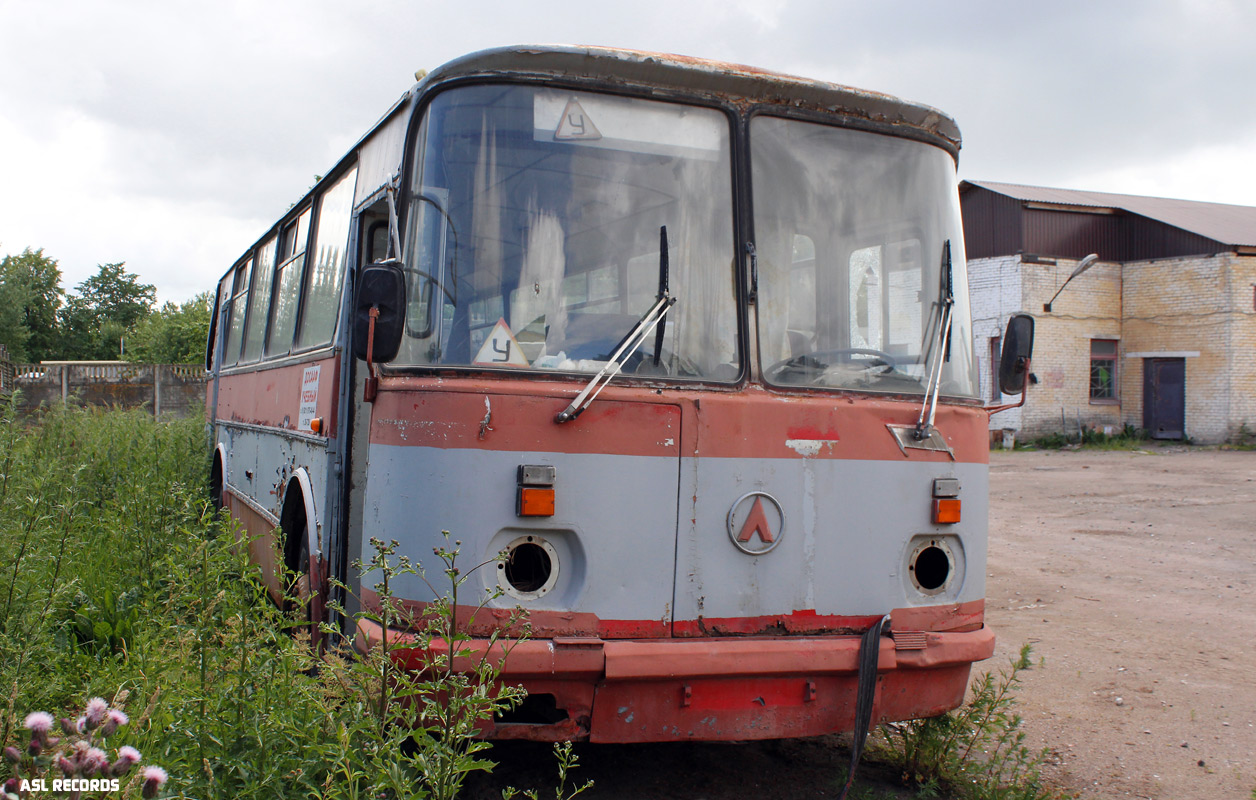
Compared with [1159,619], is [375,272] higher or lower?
higher

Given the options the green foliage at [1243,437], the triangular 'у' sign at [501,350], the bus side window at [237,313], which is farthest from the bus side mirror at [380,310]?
the green foliage at [1243,437]

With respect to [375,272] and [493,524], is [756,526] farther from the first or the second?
[375,272]

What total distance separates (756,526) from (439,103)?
1.99 meters

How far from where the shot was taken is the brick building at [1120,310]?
2586cm

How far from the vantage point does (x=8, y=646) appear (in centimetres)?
357

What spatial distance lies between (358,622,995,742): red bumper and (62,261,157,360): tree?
73601 millimetres

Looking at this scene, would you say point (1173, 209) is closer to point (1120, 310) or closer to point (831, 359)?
point (1120, 310)

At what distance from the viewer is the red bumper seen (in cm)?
333

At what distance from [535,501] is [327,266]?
8.45ft

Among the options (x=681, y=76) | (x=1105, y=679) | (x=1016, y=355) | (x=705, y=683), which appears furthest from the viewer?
(x=1105, y=679)

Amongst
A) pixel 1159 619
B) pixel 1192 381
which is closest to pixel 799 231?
pixel 1159 619

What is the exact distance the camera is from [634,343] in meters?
3.59

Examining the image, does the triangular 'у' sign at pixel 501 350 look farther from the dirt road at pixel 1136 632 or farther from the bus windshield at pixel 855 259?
the dirt road at pixel 1136 632

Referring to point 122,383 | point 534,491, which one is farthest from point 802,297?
point 122,383
